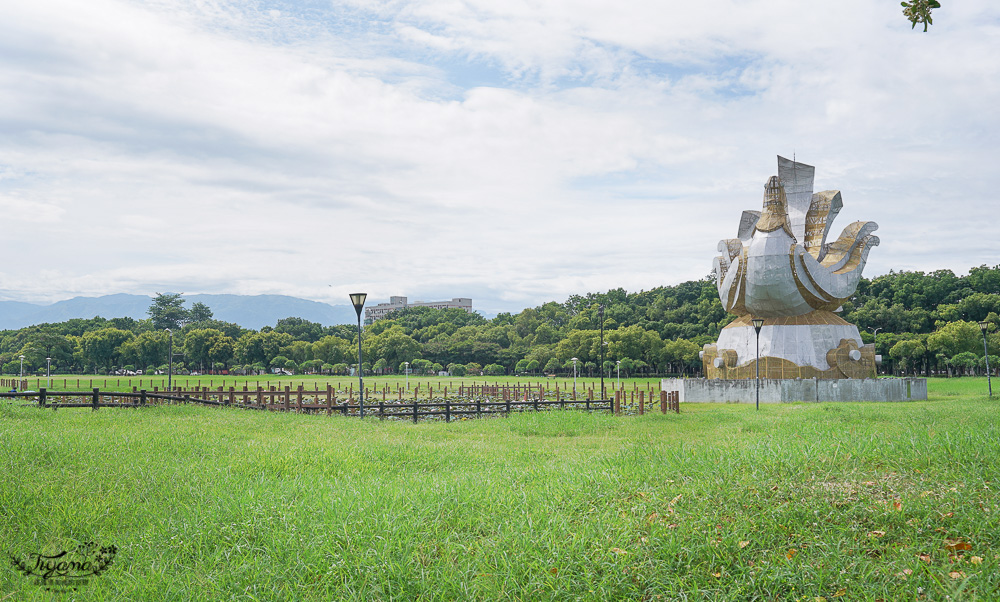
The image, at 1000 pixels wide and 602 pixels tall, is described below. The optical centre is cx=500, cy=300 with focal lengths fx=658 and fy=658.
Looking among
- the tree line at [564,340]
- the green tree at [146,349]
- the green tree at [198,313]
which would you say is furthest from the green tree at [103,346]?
the green tree at [198,313]

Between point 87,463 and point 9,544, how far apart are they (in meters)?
2.74

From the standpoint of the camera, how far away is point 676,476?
742cm

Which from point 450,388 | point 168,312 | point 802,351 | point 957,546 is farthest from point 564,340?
point 168,312

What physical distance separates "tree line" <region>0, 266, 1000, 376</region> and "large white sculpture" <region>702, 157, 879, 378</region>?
2909cm

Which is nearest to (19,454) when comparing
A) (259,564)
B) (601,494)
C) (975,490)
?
(259,564)

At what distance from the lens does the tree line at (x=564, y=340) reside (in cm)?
6250

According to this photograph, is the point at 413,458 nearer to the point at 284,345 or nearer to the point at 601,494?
the point at 601,494

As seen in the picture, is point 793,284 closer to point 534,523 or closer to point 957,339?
point 534,523

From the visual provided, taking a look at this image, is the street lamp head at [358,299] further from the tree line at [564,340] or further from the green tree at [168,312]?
the green tree at [168,312]

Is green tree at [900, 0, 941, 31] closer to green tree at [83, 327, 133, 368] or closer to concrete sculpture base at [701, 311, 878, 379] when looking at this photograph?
concrete sculpture base at [701, 311, 878, 379]

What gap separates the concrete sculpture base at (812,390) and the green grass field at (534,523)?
21138 mm

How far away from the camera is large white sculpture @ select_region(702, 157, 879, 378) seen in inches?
1187

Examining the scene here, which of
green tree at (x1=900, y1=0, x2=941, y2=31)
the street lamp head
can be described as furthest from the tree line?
green tree at (x1=900, y1=0, x2=941, y2=31)

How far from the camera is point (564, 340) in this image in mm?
73312
